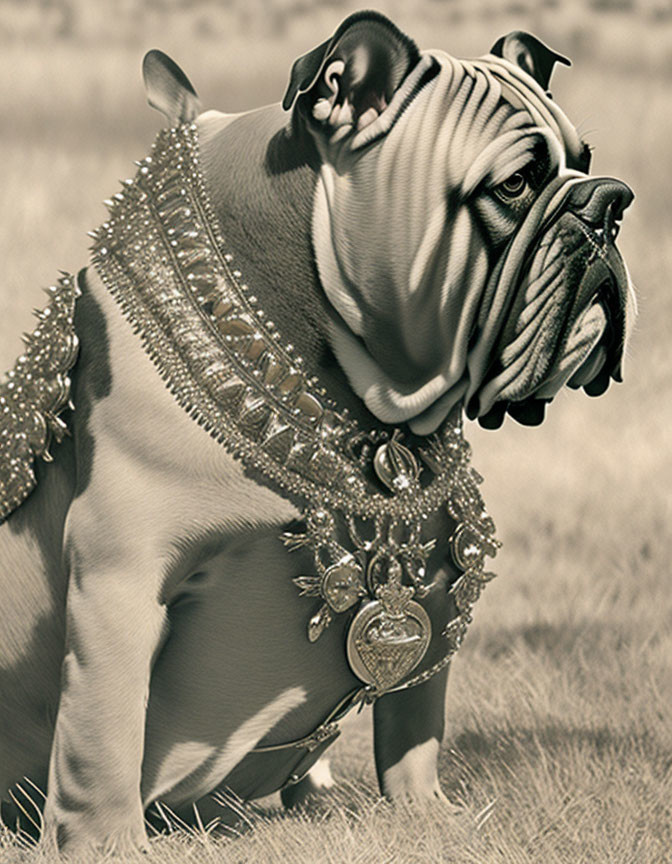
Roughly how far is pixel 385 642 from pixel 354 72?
0.91 m

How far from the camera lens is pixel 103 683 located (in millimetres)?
2246

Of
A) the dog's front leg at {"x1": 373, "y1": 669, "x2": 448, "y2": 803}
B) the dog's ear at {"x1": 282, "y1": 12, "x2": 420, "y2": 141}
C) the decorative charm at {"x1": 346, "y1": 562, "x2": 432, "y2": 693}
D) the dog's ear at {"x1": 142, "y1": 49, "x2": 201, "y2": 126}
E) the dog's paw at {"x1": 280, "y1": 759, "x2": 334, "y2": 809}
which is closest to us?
the dog's ear at {"x1": 282, "y1": 12, "x2": 420, "y2": 141}

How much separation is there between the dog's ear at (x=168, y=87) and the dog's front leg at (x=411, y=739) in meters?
1.11

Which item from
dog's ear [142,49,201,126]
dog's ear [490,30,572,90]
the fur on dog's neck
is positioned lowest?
the fur on dog's neck

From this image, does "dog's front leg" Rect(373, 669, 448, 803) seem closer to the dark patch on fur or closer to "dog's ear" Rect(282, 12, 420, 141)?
the dark patch on fur

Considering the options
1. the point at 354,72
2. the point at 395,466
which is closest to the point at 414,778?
the point at 395,466

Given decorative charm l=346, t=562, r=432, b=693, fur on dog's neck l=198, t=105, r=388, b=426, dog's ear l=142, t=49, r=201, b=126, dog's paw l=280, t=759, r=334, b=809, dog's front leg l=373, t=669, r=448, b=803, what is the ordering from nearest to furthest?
fur on dog's neck l=198, t=105, r=388, b=426
decorative charm l=346, t=562, r=432, b=693
dog's ear l=142, t=49, r=201, b=126
dog's front leg l=373, t=669, r=448, b=803
dog's paw l=280, t=759, r=334, b=809

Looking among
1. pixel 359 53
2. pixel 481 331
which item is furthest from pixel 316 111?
pixel 481 331

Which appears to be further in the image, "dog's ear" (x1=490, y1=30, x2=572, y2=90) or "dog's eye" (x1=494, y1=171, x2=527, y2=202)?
"dog's ear" (x1=490, y1=30, x2=572, y2=90)

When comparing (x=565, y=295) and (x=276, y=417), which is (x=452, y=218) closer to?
(x=565, y=295)

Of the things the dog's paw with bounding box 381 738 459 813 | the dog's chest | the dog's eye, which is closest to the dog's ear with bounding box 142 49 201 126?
the dog's chest

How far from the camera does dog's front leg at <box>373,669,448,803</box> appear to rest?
2635 mm

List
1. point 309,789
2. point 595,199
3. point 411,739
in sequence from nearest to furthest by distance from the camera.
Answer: point 595,199
point 411,739
point 309,789

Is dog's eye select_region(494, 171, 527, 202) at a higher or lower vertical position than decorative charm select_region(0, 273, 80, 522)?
higher
